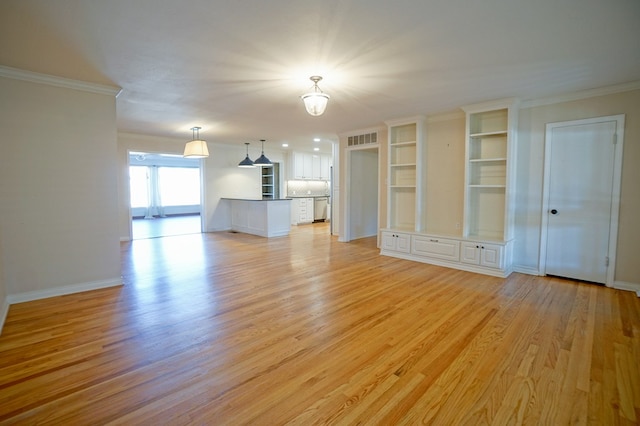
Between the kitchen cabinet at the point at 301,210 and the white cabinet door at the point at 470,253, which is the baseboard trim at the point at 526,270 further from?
the kitchen cabinet at the point at 301,210

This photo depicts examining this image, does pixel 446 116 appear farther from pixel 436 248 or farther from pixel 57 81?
pixel 57 81

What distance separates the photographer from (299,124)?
20.2ft

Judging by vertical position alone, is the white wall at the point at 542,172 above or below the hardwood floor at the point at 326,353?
above

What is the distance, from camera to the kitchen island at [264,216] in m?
7.83

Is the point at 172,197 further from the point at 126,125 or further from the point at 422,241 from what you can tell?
the point at 422,241

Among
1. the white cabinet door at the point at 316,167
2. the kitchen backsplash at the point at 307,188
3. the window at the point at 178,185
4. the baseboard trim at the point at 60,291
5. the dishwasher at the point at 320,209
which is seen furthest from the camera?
the window at the point at 178,185

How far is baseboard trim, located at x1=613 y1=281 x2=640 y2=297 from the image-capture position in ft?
12.5

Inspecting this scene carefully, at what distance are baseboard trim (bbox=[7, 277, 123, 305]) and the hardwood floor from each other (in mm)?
119

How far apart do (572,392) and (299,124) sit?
18.0ft

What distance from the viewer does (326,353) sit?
2.41 meters

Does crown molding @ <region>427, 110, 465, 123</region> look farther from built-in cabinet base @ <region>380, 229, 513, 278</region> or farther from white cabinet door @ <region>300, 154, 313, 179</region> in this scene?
white cabinet door @ <region>300, 154, 313, 179</region>

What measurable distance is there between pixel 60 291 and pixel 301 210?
24.0ft

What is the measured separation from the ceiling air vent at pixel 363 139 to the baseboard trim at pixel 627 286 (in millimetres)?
4385

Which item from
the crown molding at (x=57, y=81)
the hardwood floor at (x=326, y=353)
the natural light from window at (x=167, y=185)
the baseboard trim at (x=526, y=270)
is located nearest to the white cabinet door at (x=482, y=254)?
the hardwood floor at (x=326, y=353)
